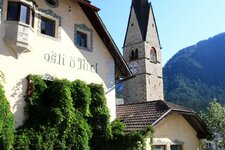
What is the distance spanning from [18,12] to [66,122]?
4.73 metres

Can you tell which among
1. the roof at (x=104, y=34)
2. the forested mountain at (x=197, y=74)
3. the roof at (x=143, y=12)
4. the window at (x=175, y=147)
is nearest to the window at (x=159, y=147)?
the window at (x=175, y=147)

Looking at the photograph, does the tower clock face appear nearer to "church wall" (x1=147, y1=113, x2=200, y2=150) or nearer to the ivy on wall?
"church wall" (x1=147, y1=113, x2=200, y2=150)

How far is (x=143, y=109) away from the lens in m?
17.6

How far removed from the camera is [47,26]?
14.4 m

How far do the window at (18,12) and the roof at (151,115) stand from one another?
6.98m

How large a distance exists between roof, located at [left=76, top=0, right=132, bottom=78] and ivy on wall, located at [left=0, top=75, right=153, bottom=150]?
93.7 inches

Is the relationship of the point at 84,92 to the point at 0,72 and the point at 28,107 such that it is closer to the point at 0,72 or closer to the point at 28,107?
the point at 28,107

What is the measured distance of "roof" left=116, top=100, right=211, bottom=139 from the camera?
15.8 m

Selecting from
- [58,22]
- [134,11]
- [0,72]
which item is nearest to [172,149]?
[58,22]

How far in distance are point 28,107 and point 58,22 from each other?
4.19 metres

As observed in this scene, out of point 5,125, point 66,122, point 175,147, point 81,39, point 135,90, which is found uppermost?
point 135,90

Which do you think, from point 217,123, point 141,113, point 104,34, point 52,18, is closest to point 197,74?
point 217,123

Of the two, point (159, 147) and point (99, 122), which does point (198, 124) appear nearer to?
point (159, 147)

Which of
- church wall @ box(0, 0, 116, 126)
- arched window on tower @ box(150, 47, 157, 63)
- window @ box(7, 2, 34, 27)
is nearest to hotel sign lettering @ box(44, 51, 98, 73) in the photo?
church wall @ box(0, 0, 116, 126)
